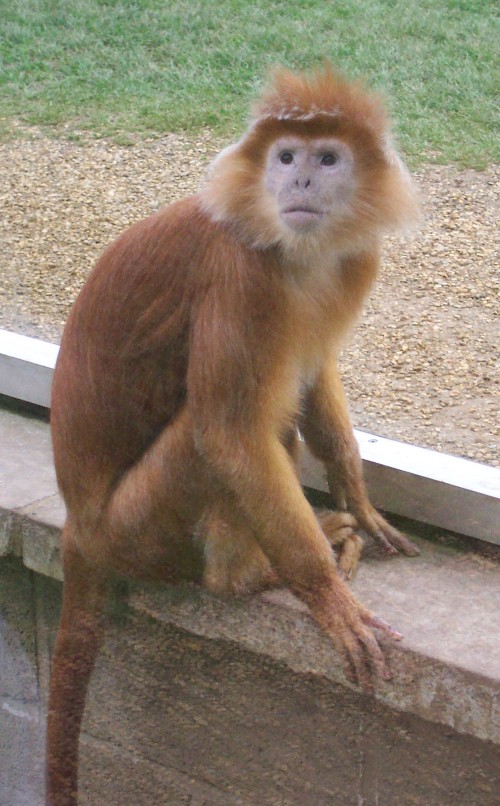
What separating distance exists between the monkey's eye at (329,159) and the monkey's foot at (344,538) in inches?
28.4

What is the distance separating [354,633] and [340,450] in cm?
43

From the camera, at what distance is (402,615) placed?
6.50ft

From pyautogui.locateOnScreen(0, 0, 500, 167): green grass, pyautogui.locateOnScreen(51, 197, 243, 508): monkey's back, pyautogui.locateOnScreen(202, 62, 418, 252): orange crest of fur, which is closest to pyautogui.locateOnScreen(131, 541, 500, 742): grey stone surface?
pyautogui.locateOnScreen(51, 197, 243, 508): monkey's back

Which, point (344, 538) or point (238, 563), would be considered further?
point (344, 538)

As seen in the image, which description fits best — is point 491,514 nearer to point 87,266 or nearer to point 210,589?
point 210,589

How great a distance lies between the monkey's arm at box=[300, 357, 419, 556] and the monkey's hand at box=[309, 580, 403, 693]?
0.30 metres

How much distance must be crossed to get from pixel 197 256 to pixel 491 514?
0.77 metres

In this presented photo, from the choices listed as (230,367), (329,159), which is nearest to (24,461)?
(230,367)

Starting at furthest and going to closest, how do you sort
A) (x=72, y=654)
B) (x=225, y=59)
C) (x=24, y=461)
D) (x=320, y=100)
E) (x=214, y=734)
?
→ (x=225, y=59) → (x=24, y=461) → (x=214, y=734) → (x=72, y=654) → (x=320, y=100)

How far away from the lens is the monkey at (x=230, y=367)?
182cm

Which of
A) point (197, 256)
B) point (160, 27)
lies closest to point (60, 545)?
point (197, 256)

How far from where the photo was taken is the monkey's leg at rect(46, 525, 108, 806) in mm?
2127

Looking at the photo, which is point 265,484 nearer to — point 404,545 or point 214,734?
point 404,545

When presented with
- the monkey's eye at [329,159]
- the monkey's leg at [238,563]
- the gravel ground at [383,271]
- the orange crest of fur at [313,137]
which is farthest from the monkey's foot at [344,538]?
the monkey's eye at [329,159]
